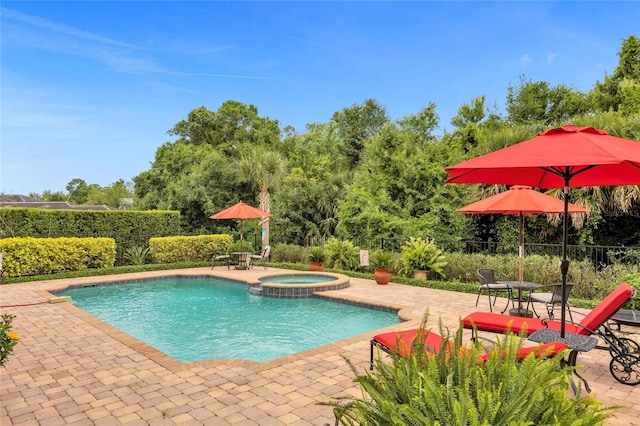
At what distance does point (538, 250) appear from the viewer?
14.5m

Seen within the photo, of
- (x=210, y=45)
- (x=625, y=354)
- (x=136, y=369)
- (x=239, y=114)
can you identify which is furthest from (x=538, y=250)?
(x=239, y=114)

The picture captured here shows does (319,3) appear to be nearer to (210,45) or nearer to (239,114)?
(210,45)

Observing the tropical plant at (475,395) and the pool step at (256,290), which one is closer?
the tropical plant at (475,395)

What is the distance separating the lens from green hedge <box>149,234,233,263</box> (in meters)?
16.2

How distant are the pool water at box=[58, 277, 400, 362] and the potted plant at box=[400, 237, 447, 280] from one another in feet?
11.0

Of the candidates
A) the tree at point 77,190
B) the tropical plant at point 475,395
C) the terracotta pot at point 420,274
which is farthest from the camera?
the tree at point 77,190

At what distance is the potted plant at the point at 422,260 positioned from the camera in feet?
40.0

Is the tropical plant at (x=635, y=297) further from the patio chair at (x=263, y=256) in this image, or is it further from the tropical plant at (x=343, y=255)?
the patio chair at (x=263, y=256)

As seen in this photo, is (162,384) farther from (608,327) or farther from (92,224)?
(92,224)

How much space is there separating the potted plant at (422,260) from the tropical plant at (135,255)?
32.6ft

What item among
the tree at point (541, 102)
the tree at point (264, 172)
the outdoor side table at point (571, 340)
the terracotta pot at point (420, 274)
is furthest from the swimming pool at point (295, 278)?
the tree at point (541, 102)

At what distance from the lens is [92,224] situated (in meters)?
15.5

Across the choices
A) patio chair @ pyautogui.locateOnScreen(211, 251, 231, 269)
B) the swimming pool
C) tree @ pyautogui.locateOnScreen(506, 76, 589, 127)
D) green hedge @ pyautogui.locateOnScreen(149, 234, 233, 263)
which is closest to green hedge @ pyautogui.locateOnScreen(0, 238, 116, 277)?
green hedge @ pyautogui.locateOnScreen(149, 234, 233, 263)

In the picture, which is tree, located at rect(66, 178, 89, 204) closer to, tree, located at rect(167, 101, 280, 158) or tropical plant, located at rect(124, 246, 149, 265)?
tree, located at rect(167, 101, 280, 158)
